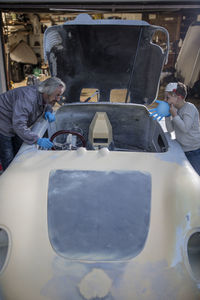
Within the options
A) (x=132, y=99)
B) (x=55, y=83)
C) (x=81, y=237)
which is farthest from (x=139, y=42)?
(x=81, y=237)

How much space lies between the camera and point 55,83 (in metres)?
2.42

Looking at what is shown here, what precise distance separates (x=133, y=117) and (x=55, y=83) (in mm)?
945

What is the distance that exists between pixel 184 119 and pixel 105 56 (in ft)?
4.75

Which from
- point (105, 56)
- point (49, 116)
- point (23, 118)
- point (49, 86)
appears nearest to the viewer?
point (23, 118)

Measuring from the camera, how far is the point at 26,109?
235 cm

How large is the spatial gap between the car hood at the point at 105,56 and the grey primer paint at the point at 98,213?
171 centimetres

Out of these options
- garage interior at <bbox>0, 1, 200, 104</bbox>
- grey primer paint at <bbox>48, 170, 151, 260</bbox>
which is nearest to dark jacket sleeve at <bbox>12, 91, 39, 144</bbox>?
grey primer paint at <bbox>48, 170, 151, 260</bbox>

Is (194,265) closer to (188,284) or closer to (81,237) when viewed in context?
(188,284)

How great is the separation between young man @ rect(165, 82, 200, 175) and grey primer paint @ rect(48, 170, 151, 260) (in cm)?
79

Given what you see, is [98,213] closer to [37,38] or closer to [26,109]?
[26,109]

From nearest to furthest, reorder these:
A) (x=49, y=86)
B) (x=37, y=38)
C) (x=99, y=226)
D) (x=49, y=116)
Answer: (x=99, y=226), (x=49, y=86), (x=49, y=116), (x=37, y=38)

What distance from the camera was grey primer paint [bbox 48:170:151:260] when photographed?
1.55 metres

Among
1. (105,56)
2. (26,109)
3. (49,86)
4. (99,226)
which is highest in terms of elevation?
(105,56)

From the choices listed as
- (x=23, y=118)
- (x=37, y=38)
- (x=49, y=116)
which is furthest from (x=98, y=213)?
(x=37, y=38)
